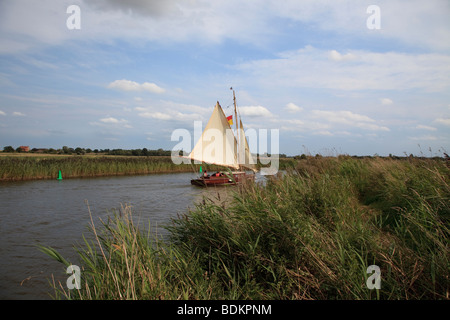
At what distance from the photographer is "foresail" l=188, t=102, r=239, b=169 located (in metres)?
24.4

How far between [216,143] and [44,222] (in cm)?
1489

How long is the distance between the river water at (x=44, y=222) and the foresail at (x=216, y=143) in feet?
20.5

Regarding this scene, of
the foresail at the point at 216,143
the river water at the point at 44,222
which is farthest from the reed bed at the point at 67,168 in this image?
the foresail at the point at 216,143

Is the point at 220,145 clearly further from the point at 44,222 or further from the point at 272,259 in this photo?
the point at 272,259

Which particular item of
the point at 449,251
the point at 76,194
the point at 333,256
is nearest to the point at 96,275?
the point at 333,256

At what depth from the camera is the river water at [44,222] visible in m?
6.47

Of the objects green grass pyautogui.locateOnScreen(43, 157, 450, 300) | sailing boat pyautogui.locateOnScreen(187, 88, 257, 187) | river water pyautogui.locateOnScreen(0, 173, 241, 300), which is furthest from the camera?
sailing boat pyautogui.locateOnScreen(187, 88, 257, 187)

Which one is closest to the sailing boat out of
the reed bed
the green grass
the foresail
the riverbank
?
the foresail

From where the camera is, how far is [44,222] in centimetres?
1172

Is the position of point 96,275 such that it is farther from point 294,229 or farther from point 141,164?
point 141,164

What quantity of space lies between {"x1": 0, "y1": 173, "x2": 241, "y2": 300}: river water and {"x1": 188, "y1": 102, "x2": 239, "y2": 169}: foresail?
624 centimetres

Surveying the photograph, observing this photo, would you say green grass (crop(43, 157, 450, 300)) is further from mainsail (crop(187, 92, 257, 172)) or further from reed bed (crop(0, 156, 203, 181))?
reed bed (crop(0, 156, 203, 181))
